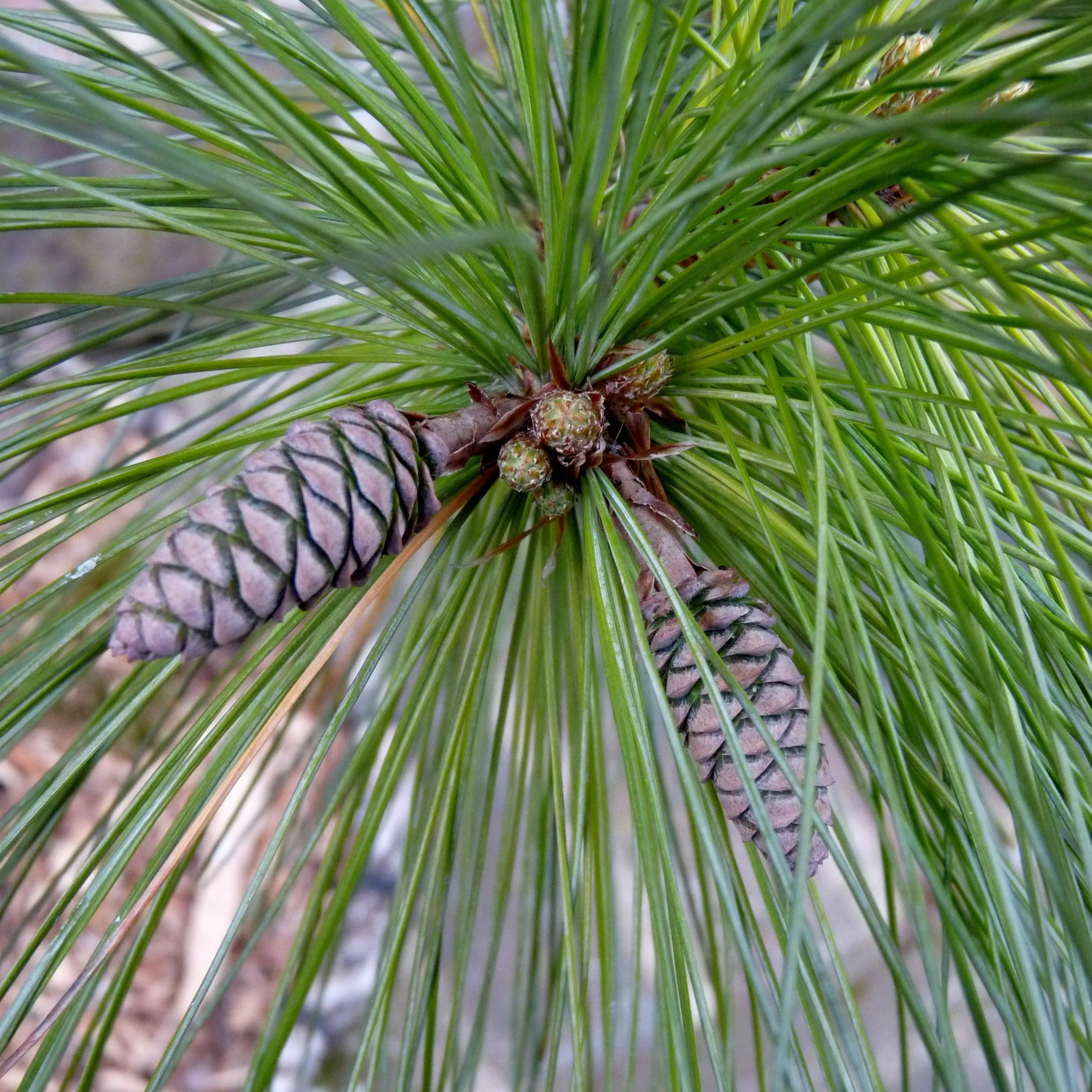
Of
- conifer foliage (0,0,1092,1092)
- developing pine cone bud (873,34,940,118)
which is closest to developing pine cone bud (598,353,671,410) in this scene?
conifer foliage (0,0,1092,1092)

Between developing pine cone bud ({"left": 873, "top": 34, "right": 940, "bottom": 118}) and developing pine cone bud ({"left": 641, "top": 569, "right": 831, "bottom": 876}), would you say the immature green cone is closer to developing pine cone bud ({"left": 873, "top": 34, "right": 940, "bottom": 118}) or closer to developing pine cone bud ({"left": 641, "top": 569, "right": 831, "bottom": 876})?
developing pine cone bud ({"left": 641, "top": 569, "right": 831, "bottom": 876})

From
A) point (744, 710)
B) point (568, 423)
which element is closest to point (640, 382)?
point (568, 423)

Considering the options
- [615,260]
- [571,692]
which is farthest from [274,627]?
[615,260]

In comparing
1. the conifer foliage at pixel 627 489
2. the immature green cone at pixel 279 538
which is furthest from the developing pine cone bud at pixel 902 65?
the immature green cone at pixel 279 538

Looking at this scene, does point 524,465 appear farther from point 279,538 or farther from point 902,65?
point 902,65

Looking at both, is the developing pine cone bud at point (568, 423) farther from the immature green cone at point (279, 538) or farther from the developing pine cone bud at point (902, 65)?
the developing pine cone bud at point (902, 65)

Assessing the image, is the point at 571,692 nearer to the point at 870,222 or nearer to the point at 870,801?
the point at 870,801
